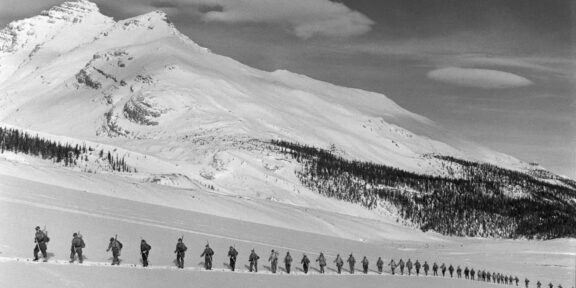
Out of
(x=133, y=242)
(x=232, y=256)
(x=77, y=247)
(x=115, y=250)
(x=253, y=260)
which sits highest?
(x=133, y=242)

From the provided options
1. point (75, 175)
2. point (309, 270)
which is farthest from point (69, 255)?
point (75, 175)

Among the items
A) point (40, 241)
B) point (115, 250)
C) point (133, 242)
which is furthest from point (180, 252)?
point (40, 241)

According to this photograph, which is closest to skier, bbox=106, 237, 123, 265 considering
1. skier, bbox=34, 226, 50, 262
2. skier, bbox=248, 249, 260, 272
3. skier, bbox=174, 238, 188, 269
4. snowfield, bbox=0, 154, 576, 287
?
snowfield, bbox=0, 154, 576, 287

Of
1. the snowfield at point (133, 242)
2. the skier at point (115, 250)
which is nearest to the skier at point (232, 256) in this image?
the snowfield at point (133, 242)

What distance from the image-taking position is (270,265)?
207ft

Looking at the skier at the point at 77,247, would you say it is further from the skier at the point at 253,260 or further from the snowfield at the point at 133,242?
the skier at the point at 253,260

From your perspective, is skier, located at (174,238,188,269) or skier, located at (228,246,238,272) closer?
skier, located at (174,238,188,269)

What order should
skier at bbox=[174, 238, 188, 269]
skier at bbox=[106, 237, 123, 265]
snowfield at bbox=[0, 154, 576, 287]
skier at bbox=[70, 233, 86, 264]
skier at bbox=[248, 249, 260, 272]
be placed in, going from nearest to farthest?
snowfield at bbox=[0, 154, 576, 287]
skier at bbox=[70, 233, 86, 264]
skier at bbox=[106, 237, 123, 265]
skier at bbox=[174, 238, 188, 269]
skier at bbox=[248, 249, 260, 272]

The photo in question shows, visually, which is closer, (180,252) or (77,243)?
(77,243)

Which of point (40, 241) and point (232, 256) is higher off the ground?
point (40, 241)

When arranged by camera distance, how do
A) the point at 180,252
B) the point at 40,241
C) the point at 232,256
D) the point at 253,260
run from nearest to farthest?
the point at 40,241
the point at 180,252
the point at 232,256
the point at 253,260

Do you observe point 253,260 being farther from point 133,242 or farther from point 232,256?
point 133,242

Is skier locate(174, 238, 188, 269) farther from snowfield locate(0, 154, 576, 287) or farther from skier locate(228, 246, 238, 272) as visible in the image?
skier locate(228, 246, 238, 272)

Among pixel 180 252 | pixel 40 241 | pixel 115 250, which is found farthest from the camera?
pixel 180 252
